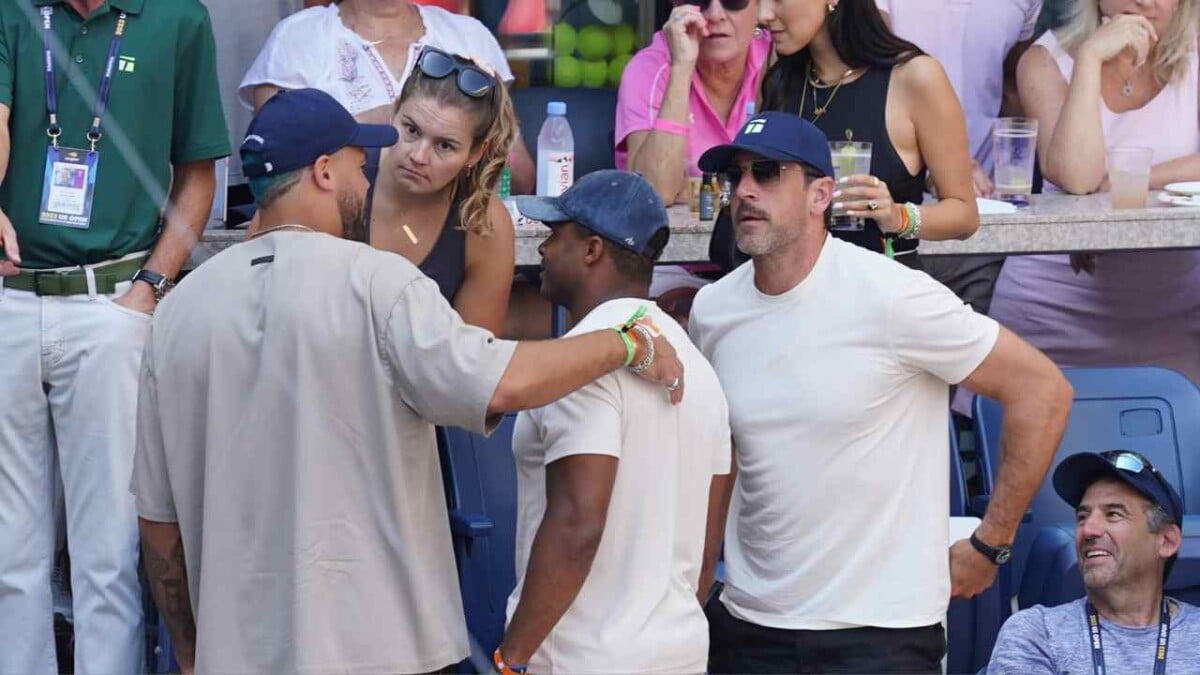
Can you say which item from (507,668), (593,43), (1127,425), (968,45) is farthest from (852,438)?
(593,43)

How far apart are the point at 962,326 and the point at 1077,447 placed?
160 centimetres

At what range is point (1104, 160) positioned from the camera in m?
5.80

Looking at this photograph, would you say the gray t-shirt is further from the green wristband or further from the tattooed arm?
the tattooed arm

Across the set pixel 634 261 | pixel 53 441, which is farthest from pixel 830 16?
pixel 53 441

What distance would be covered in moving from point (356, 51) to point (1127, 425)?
2386 millimetres

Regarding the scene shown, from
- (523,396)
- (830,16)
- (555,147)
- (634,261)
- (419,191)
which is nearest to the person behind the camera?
(523,396)

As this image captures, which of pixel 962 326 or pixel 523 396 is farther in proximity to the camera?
pixel 962 326

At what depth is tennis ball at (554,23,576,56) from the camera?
21.4 feet

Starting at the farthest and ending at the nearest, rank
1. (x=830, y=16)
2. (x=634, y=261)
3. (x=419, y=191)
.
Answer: (x=830, y=16), (x=419, y=191), (x=634, y=261)

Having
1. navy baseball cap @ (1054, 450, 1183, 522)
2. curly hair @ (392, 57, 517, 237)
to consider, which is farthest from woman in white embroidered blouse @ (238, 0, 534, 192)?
navy baseball cap @ (1054, 450, 1183, 522)

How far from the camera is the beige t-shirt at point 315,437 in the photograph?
3.10m

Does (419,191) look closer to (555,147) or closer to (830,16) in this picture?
(830,16)

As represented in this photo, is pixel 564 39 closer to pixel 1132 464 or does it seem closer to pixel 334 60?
pixel 334 60

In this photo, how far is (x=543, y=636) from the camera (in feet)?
10.5
